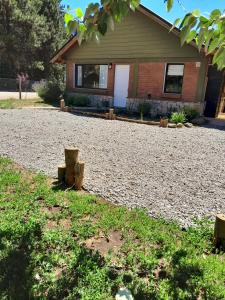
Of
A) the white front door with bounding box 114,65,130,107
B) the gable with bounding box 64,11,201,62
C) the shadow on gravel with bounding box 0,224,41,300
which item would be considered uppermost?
the gable with bounding box 64,11,201,62

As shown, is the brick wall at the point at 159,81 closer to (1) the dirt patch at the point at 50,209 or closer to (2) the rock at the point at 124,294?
(1) the dirt patch at the point at 50,209

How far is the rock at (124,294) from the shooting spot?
2.46 m

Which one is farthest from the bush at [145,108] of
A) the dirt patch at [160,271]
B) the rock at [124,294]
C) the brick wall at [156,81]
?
the rock at [124,294]

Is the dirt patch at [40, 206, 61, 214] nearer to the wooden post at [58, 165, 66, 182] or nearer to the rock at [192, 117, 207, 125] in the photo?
the wooden post at [58, 165, 66, 182]

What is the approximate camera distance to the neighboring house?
13.4 m

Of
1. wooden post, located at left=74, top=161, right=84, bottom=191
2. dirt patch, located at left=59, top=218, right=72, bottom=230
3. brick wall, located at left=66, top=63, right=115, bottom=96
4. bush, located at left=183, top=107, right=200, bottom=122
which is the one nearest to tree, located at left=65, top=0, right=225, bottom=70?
dirt patch, located at left=59, top=218, right=72, bottom=230

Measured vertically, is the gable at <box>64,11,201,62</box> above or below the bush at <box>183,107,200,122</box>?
above

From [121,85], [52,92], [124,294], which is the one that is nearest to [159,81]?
[121,85]

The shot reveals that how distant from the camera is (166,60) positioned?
14.0m

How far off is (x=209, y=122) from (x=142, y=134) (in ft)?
15.4

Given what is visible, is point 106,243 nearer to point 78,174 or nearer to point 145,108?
point 78,174

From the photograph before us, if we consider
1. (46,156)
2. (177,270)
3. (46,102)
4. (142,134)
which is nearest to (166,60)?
(142,134)

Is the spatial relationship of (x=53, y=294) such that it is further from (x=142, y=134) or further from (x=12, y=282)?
(x=142, y=134)

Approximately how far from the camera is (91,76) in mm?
17672
